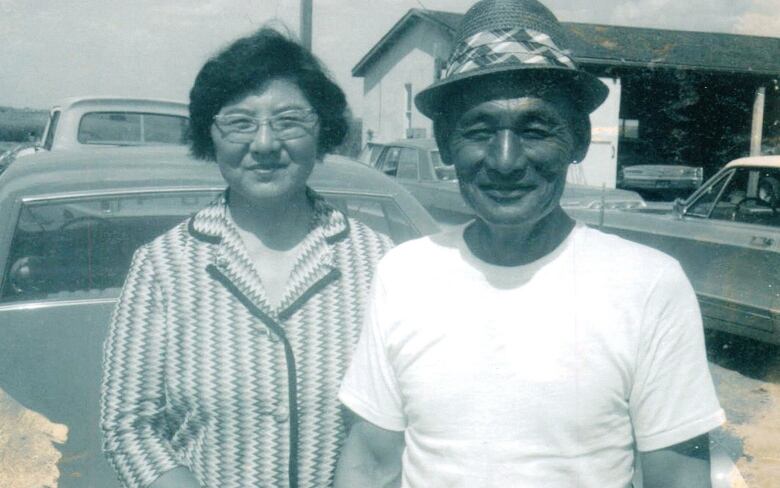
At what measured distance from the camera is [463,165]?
1450 millimetres

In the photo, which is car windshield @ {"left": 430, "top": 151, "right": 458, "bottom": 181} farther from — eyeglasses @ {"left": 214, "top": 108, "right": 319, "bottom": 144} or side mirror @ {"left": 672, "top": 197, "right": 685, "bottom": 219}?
eyeglasses @ {"left": 214, "top": 108, "right": 319, "bottom": 144}

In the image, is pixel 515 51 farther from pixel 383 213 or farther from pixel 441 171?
pixel 441 171

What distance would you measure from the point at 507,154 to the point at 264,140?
61 cm

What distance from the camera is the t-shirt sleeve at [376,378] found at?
139cm

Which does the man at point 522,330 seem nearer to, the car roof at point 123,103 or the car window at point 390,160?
the car roof at point 123,103

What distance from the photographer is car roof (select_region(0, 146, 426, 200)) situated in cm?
312

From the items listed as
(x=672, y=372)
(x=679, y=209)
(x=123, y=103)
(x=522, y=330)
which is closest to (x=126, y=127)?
(x=123, y=103)

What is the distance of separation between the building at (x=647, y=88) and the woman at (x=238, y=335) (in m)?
9.46

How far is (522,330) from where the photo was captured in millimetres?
1334

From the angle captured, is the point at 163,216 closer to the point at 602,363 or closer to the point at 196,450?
the point at 196,450

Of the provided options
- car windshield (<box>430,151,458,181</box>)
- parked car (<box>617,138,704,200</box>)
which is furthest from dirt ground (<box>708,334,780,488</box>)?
parked car (<box>617,138,704,200</box>)

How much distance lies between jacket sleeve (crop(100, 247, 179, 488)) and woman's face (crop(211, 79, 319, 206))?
28cm

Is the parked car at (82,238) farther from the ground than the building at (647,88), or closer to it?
closer to it

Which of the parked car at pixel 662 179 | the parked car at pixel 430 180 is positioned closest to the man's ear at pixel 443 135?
the parked car at pixel 430 180
